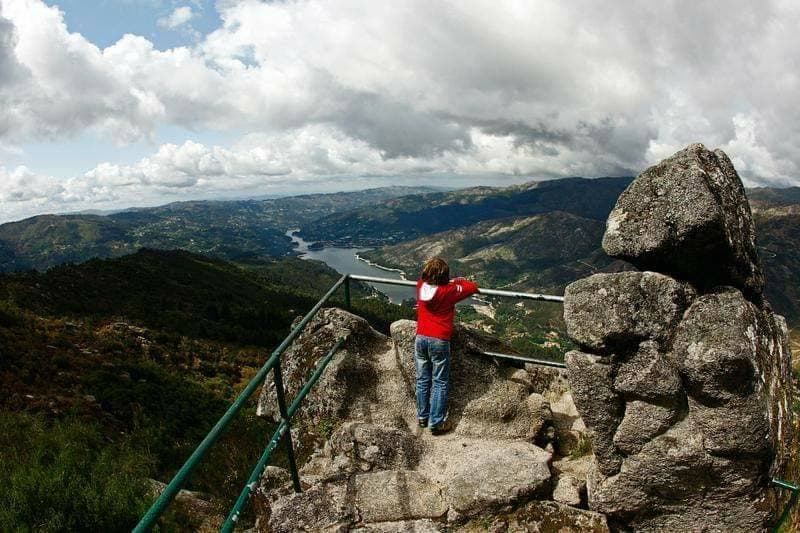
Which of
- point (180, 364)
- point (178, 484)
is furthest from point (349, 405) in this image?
Answer: point (180, 364)

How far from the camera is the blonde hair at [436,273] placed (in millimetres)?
7276

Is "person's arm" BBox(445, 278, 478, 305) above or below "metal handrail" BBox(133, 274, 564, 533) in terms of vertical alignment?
above

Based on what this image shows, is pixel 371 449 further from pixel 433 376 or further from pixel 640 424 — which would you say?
pixel 640 424

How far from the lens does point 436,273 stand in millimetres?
7277

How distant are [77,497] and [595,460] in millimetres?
9127

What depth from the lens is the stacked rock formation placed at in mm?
4887

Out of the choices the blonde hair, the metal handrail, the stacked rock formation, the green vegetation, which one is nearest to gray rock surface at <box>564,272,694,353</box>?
the stacked rock formation

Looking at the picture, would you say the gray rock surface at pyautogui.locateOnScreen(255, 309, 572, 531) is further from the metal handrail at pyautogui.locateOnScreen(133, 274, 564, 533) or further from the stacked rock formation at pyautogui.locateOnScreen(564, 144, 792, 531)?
the stacked rock formation at pyautogui.locateOnScreen(564, 144, 792, 531)

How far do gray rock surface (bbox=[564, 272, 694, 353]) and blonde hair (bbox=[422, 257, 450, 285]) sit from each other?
6.84 ft

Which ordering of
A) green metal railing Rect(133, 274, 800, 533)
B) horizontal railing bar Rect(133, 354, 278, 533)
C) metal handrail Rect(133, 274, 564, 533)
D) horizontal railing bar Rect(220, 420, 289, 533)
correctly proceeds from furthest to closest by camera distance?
horizontal railing bar Rect(220, 420, 289, 533)
green metal railing Rect(133, 274, 800, 533)
metal handrail Rect(133, 274, 564, 533)
horizontal railing bar Rect(133, 354, 278, 533)

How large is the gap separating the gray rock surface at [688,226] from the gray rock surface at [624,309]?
0.95 feet

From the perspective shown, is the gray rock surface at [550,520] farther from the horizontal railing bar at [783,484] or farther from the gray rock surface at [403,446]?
the horizontal railing bar at [783,484]

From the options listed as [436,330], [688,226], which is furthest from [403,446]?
[688,226]

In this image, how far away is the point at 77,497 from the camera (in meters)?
8.30
